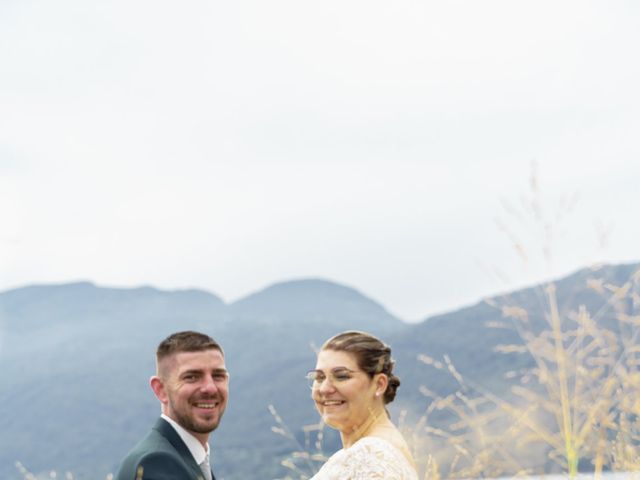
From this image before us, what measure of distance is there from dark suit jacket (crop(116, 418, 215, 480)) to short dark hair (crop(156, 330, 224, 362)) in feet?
0.97

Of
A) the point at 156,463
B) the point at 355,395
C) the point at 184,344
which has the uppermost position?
the point at 184,344

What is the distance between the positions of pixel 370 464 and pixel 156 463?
980mm

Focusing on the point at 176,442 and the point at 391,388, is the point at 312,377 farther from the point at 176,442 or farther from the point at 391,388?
the point at 176,442

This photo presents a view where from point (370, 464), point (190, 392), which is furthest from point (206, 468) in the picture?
point (370, 464)

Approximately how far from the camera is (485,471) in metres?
4.87

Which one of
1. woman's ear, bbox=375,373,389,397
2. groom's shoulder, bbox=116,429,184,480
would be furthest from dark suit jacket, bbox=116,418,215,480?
woman's ear, bbox=375,373,389,397

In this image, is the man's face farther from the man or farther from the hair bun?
the hair bun

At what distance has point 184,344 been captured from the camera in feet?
12.8

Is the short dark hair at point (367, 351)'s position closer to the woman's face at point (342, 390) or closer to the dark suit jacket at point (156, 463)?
the woman's face at point (342, 390)

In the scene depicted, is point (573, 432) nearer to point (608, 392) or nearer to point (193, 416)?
point (608, 392)

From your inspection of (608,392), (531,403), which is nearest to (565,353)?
(608,392)

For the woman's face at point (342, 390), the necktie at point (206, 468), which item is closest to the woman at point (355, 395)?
the woman's face at point (342, 390)

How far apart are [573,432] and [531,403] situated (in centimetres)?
62

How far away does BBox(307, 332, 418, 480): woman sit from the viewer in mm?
4375
